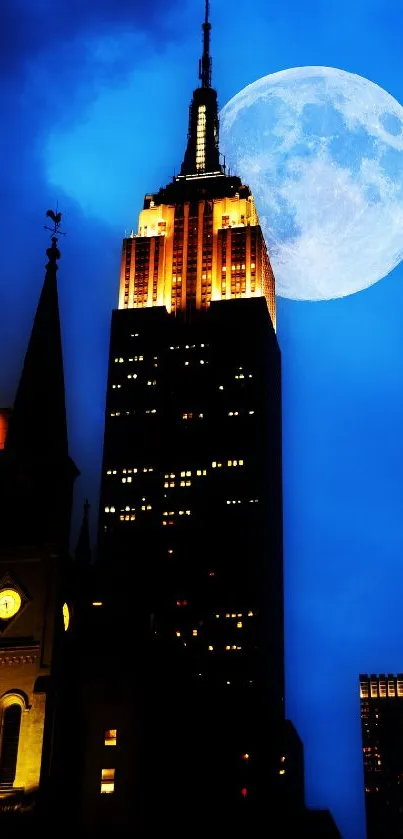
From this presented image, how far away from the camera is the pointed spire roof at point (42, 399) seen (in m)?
82.8

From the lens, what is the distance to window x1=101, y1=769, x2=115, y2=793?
297 ft

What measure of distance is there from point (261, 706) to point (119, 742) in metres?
73.5

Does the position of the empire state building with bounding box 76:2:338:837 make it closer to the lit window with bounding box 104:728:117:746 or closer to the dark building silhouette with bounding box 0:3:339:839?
the dark building silhouette with bounding box 0:3:339:839

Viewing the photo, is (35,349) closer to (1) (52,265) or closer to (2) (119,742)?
(1) (52,265)

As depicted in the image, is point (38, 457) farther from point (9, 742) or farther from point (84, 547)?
point (84, 547)

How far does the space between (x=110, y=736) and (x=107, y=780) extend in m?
3.68

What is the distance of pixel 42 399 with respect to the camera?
85.0 m

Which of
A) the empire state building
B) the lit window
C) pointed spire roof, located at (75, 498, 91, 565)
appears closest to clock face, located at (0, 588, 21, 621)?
the lit window

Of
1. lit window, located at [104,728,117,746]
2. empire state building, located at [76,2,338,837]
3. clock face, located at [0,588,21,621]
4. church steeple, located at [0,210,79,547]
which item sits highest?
empire state building, located at [76,2,338,837]

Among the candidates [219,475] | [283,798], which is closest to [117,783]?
[283,798]

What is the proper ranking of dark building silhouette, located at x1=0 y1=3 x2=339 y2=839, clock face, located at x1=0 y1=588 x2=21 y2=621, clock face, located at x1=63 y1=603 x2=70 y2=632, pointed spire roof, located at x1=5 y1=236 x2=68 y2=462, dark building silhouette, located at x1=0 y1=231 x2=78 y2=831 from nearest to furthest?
dark building silhouette, located at x1=0 y1=231 x2=78 y2=831
clock face, located at x1=0 y1=588 x2=21 y2=621
dark building silhouette, located at x1=0 y1=3 x2=339 y2=839
clock face, located at x1=63 y1=603 x2=70 y2=632
pointed spire roof, located at x1=5 y1=236 x2=68 y2=462

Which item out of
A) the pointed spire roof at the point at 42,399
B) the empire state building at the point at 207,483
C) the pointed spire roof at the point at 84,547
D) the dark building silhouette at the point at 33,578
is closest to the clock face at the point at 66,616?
the dark building silhouette at the point at 33,578

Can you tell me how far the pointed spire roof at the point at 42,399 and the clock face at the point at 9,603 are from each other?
9747mm

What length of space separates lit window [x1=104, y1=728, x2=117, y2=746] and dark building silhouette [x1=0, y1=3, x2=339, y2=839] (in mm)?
118
